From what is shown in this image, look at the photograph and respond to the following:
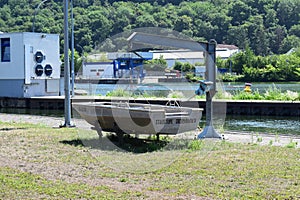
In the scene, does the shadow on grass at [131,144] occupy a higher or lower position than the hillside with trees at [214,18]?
lower

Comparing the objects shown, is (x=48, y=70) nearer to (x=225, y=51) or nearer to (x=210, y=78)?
(x=210, y=78)

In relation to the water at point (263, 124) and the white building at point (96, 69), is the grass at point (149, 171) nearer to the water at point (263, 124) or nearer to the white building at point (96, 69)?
the water at point (263, 124)

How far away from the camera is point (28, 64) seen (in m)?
38.7

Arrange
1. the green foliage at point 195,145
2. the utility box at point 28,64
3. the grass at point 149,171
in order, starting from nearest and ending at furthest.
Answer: the grass at point 149,171, the green foliage at point 195,145, the utility box at point 28,64

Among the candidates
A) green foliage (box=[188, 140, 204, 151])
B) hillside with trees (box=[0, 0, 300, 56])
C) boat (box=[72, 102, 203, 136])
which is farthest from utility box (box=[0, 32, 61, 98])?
green foliage (box=[188, 140, 204, 151])

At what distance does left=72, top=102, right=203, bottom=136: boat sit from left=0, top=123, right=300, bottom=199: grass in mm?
565

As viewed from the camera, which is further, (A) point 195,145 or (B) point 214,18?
(B) point 214,18

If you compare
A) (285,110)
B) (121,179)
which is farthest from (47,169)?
(285,110)

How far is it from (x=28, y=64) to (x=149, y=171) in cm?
2956

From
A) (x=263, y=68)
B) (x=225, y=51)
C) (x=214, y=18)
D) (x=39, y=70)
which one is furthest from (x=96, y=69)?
(x=225, y=51)

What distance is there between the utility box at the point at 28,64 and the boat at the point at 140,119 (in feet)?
80.3

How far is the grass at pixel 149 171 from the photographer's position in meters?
8.77

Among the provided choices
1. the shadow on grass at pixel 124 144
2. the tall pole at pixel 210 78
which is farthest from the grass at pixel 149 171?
the tall pole at pixel 210 78

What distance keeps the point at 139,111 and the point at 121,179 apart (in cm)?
385
